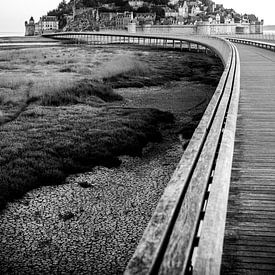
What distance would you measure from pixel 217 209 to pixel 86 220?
4686 millimetres

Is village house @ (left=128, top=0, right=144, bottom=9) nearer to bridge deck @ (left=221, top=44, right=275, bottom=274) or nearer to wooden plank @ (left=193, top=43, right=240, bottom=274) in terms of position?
bridge deck @ (left=221, top=44, right=275, bottom=274)

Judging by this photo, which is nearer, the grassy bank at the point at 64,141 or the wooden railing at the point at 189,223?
the wooden railing at the point at 189,223

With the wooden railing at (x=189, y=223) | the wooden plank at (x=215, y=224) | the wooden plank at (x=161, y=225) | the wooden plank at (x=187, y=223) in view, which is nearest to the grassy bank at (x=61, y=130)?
the wooden plank at (x=215, y=224)

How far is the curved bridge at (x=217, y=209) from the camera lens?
8.63 feet

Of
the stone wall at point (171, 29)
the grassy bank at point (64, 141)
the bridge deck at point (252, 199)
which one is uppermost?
the stone wall at point (171, 29)

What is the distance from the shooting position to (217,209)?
144 inches

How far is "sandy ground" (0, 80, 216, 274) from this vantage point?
21.3ft

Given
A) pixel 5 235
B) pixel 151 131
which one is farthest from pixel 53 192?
pixel 151 131

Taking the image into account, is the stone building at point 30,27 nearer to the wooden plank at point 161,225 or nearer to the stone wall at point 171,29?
the stone wall at point 171,29

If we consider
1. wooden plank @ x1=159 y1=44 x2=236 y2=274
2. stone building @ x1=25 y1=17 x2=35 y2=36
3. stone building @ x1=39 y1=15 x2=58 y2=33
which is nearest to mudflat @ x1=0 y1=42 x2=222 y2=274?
wooden plank @ x1=159 y1=44 x2=236 y2=274

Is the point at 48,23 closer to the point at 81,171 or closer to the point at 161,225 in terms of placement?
the point at 81,171

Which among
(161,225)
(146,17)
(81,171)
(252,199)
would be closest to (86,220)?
(81,171)

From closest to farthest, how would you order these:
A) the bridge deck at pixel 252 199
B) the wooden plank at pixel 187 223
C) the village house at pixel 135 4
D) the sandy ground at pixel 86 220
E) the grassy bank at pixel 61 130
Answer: the wooden plank at pixel 187 223 → the bridge deck at pixel 252 199 → the sandy ground at pixel 86 220 → the grassy bank at pixel 61 130 → the village house at pixel 135 4

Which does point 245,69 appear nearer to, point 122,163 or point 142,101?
point 142,101
